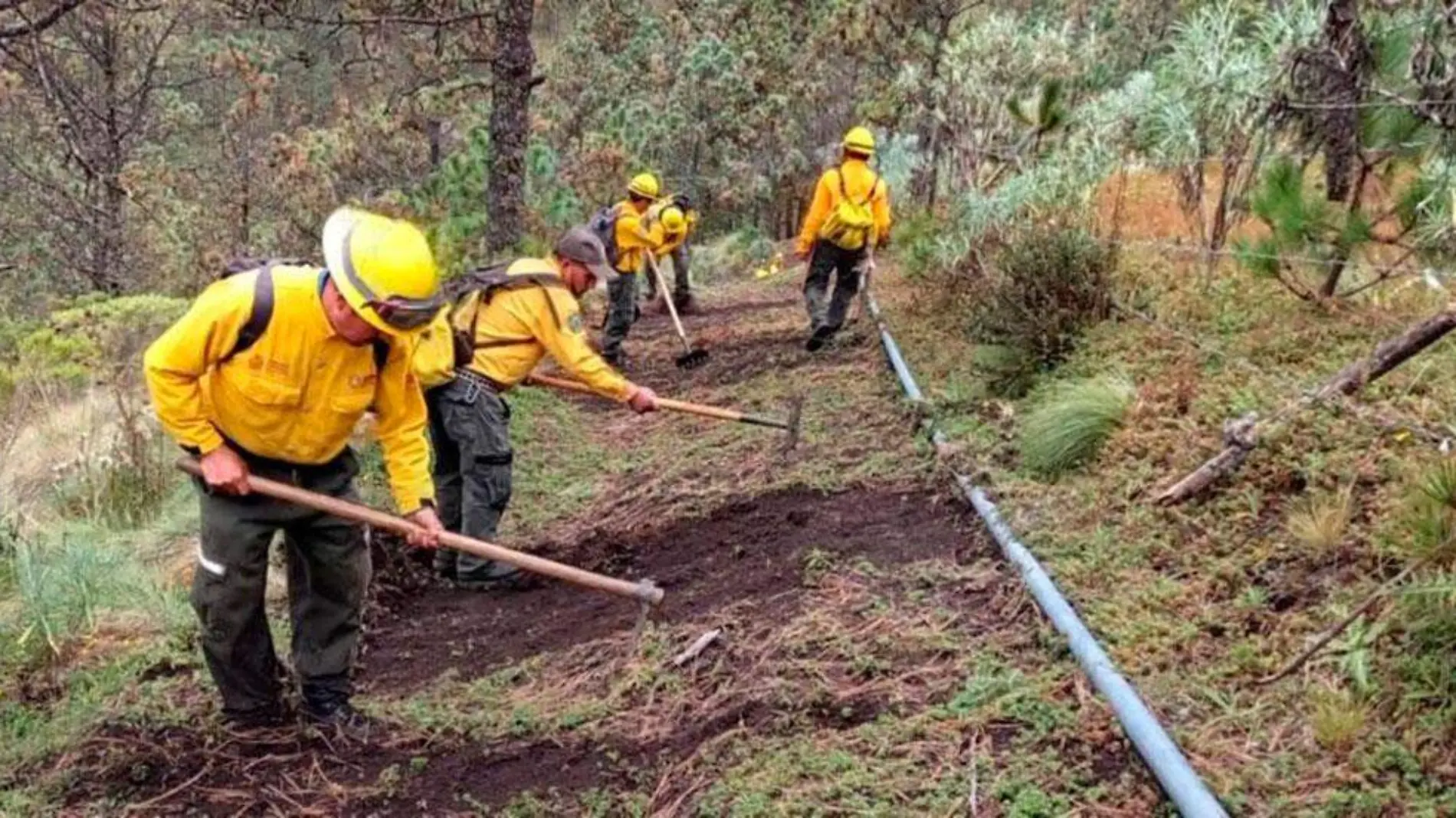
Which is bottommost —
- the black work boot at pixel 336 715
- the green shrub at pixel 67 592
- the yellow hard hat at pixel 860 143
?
the green shrub at pixel 67 592

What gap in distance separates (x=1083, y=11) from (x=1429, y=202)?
2279cm

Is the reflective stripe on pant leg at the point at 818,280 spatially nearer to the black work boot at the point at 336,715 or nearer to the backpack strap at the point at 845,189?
the backpack strap at the point at 845,189

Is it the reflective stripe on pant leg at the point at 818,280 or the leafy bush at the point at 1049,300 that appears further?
the reflective stripe on pant leg at the point at 818,280

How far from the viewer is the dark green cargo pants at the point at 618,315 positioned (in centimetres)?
1116

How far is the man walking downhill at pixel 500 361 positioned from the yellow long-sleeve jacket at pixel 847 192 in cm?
380

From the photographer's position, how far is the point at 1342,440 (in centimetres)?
450

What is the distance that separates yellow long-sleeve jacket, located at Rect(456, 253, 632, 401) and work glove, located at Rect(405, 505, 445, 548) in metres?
1.70

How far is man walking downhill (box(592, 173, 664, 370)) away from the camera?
11117mm

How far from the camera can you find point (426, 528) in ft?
14.3

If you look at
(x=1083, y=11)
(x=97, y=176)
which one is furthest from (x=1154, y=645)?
(x=1083, y=11)

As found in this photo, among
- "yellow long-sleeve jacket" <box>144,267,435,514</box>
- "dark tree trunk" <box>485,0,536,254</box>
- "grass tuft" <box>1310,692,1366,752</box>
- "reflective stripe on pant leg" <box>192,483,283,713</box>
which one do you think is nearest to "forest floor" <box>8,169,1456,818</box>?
"grass tuft" <box>1310,692,1366,752</box>

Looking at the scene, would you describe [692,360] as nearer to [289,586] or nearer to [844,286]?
[844,286]

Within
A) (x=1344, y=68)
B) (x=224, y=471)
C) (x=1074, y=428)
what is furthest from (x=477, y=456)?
(x=1344, y=68)

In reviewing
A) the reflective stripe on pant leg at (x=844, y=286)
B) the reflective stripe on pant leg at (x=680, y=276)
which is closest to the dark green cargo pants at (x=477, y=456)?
the reflective stripe on pant leg at (x=844, y=286)
